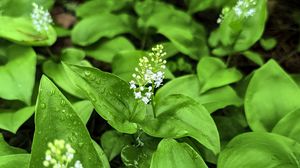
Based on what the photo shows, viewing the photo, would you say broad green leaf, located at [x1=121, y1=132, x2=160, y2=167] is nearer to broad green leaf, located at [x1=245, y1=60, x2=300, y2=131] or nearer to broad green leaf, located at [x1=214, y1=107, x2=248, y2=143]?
broad green leaf, located at [x1=214, y1=107, x2=248, y2=143]

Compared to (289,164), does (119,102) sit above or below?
above

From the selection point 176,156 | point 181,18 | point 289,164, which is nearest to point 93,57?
point 181,18

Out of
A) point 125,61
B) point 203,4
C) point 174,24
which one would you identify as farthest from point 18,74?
point 203,4

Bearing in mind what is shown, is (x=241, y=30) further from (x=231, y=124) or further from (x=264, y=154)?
(x=264, y=154)

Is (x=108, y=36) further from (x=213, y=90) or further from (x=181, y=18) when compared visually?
(x=213, y=90)

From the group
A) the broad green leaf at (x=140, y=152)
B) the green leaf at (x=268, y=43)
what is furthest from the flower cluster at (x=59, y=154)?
the green leaf at (x=268, y=43)

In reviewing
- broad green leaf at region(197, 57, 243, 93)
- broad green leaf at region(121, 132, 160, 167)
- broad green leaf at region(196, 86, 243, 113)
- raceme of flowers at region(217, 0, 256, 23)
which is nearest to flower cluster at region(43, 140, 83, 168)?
broad green leaf at region(121, 132, 160, 167)
